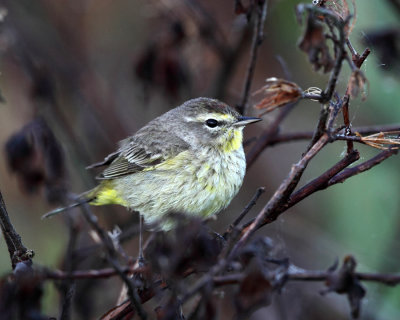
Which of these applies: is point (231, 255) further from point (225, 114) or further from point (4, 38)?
point (4, 38)

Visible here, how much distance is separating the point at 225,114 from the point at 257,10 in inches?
41.2

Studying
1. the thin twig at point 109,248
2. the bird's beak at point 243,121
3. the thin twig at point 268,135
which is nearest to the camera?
the thin twig at point 109,248

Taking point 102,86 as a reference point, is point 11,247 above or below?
below

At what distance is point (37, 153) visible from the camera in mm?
4008

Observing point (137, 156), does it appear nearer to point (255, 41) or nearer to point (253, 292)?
point (255, 41)

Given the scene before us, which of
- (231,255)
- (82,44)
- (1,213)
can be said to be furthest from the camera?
(82,44)

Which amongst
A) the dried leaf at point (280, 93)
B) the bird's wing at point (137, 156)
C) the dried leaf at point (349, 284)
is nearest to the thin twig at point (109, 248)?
the dried leaf at point (349, 284)

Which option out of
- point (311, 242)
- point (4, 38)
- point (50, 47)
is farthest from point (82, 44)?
point (311, 242)

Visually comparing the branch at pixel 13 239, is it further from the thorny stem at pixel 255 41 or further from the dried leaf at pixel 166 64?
the dried leaf at pixel 166 64

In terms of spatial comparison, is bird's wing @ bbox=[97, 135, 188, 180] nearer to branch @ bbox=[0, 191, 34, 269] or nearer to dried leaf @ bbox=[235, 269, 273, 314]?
branch @ bbox=[0, 191, 34, 269]

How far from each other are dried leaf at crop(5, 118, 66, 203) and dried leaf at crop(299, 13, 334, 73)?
2221 mm

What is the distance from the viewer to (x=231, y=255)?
2.19m

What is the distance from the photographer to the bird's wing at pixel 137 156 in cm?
465

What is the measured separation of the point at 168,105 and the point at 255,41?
2.98 metres
